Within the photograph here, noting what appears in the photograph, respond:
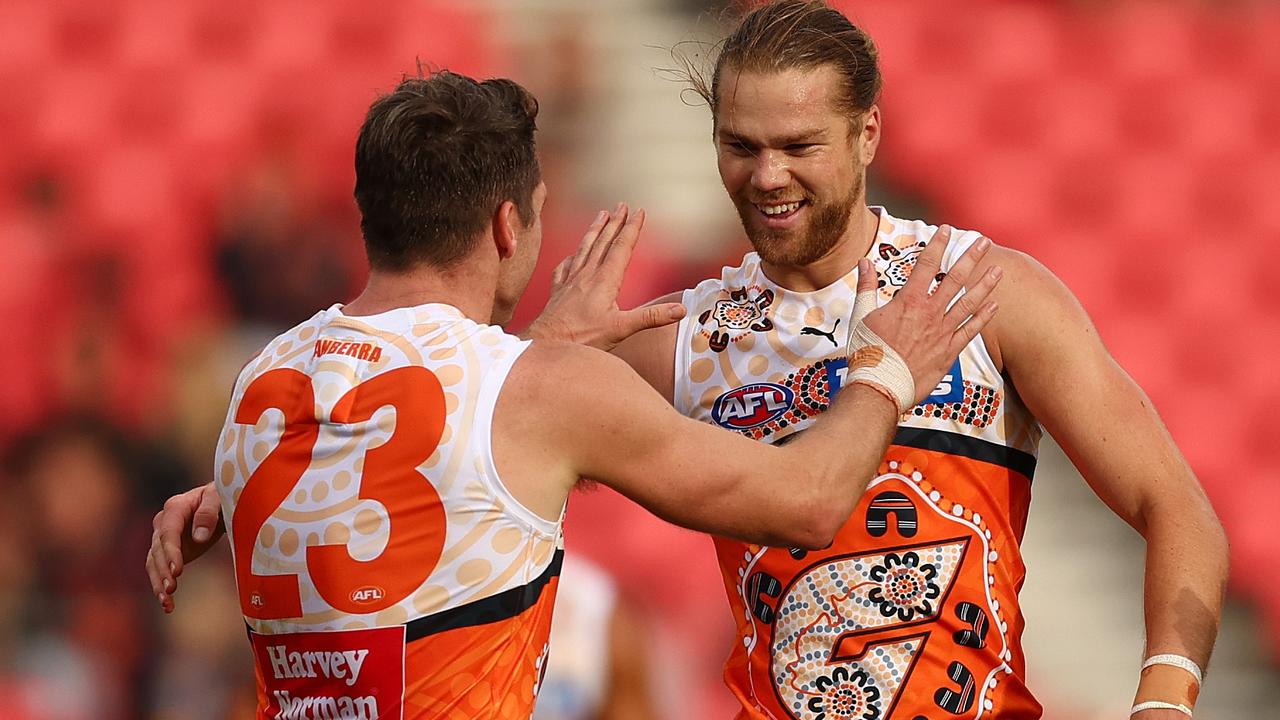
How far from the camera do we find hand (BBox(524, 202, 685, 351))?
2.55m

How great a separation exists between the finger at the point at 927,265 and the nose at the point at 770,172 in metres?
0.34

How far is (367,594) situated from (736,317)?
1.09m

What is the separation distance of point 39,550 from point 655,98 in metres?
3.30

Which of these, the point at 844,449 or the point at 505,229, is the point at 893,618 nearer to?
the point at 844,449

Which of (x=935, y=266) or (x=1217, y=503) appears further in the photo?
(x=1217, y=503)

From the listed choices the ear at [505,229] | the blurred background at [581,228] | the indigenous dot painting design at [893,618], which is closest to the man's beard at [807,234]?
the indigenous dot painting design at [893,618]

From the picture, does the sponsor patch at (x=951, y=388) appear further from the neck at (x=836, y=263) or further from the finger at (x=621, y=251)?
the finger at (x=621, y=251)

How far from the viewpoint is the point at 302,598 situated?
2.31 meters

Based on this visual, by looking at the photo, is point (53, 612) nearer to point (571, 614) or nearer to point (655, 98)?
point (571, 614)

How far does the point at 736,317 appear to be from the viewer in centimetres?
303

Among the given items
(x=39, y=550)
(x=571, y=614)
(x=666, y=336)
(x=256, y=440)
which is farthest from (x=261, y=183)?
(x=256, y=440)

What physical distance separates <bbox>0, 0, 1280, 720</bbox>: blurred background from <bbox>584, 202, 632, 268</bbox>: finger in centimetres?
292

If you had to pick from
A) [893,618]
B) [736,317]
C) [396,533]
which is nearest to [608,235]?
[736,317]

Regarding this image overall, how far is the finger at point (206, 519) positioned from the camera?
273 cm
